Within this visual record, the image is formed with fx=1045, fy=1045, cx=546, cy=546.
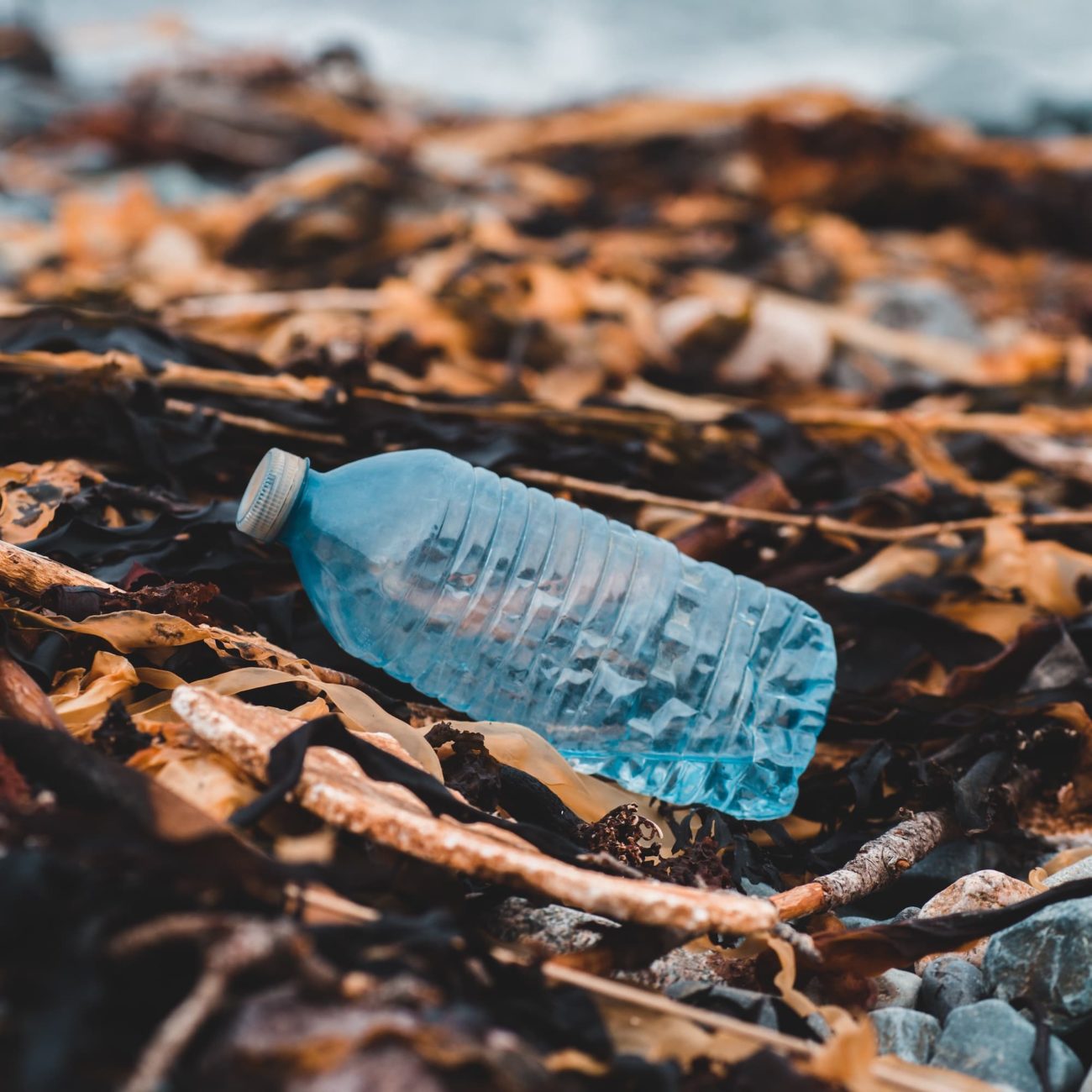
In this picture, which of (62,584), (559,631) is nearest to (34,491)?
(62,584)

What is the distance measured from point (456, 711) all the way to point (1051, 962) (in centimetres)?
94

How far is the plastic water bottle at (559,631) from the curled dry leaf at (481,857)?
499mm

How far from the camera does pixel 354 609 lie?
69.1 inches

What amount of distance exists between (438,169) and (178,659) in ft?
17.6

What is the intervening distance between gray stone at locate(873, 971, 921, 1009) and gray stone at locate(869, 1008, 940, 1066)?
7 centimetres

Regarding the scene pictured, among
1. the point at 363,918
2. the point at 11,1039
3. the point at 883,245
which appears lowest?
the point at 883,245

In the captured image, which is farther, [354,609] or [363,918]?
[354,609]

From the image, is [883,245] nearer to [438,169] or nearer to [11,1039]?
[438,169]

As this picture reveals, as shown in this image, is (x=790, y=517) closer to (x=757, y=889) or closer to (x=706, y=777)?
(x=706, y=777)

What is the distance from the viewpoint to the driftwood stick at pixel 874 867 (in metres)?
1.41

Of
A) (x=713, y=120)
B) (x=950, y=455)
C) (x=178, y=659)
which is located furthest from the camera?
(x=713, y=120)

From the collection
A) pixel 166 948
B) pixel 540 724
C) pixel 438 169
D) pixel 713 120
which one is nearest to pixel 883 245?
pixel 713 120

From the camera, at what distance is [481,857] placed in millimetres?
1168

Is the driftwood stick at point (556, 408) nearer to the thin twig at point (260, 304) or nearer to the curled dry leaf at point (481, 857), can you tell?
the thin twig at point (260, 304)
